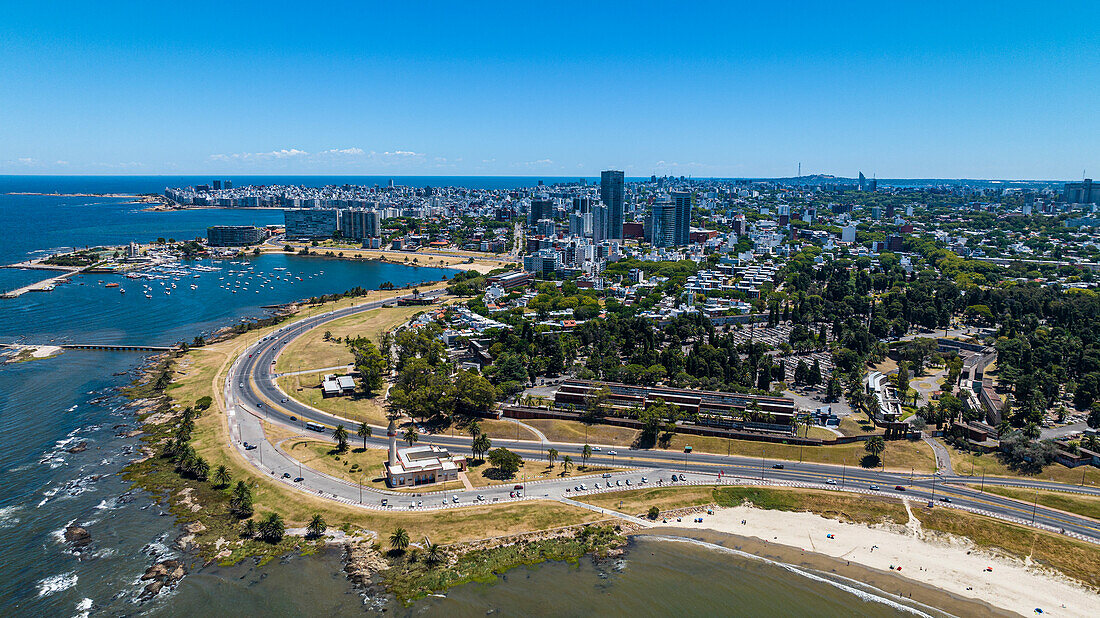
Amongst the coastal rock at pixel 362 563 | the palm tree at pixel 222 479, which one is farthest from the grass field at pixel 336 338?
the coastal rock at pixel 362 563

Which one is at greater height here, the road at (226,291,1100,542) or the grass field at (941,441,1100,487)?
the grass field at (941,441,1100,487)

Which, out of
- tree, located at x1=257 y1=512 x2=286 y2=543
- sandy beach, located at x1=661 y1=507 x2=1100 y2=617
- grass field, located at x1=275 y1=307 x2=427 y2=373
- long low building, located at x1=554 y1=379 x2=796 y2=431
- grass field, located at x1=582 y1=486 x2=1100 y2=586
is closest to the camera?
sandy beach, located at x1=661 y1=507 x2=1100 y2=617

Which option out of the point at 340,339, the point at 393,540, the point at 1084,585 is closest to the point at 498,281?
the point at 340,339

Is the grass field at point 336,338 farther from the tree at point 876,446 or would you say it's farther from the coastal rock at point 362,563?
the tree at point 876,446

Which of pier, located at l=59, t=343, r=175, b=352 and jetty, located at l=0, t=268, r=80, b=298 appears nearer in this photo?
pier, located at l=59, t=343, r=175, b=352

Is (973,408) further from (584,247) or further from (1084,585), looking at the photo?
(584,247)

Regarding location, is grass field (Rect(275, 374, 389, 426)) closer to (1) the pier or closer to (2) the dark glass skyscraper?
(1) the pier

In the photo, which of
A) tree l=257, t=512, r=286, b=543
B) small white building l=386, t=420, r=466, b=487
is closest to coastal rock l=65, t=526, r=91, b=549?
tree l=257, t=512, r=286, b=543
